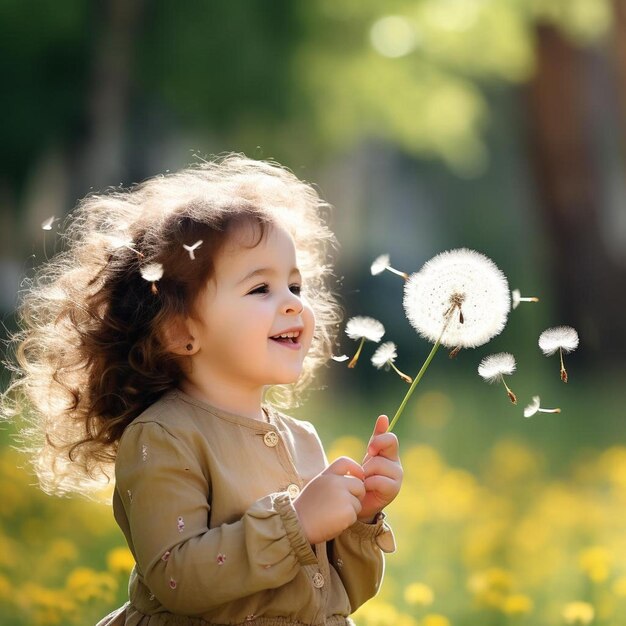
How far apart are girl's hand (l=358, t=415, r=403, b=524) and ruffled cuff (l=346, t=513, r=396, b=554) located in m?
0.09

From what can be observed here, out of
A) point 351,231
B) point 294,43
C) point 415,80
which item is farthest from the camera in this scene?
point 351,231

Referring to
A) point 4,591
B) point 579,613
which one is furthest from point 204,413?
point 4,591

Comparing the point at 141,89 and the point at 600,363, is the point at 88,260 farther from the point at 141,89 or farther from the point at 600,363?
the point at 600,363

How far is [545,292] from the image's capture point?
37.0 feet

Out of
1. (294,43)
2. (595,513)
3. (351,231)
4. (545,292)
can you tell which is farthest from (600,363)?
(351,231)

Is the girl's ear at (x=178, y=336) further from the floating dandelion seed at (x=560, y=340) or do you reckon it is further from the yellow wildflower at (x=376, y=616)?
the yellow wildflower at (x=376, y=616)

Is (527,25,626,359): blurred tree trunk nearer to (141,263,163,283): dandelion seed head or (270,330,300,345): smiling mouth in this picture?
(270,330,300,345): smiling mouth

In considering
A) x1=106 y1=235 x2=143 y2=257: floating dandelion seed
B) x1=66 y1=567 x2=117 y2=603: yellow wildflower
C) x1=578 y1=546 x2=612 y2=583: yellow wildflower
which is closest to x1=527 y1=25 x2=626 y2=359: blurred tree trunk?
x1=578 y1=546 x2=612 y2=583: yellow wildflower

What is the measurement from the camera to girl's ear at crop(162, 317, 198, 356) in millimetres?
2293

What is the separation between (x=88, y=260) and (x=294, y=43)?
586cm

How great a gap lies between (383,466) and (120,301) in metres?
0.63

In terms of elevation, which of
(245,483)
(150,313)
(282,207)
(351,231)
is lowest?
(351,231)

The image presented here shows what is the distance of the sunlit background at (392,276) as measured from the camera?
11.9 ft

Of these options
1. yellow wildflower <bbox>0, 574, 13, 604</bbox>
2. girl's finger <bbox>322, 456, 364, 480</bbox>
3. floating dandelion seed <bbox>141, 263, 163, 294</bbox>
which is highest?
floating dandelion seed <bbox>141, 263, 163, 294</bbox>
